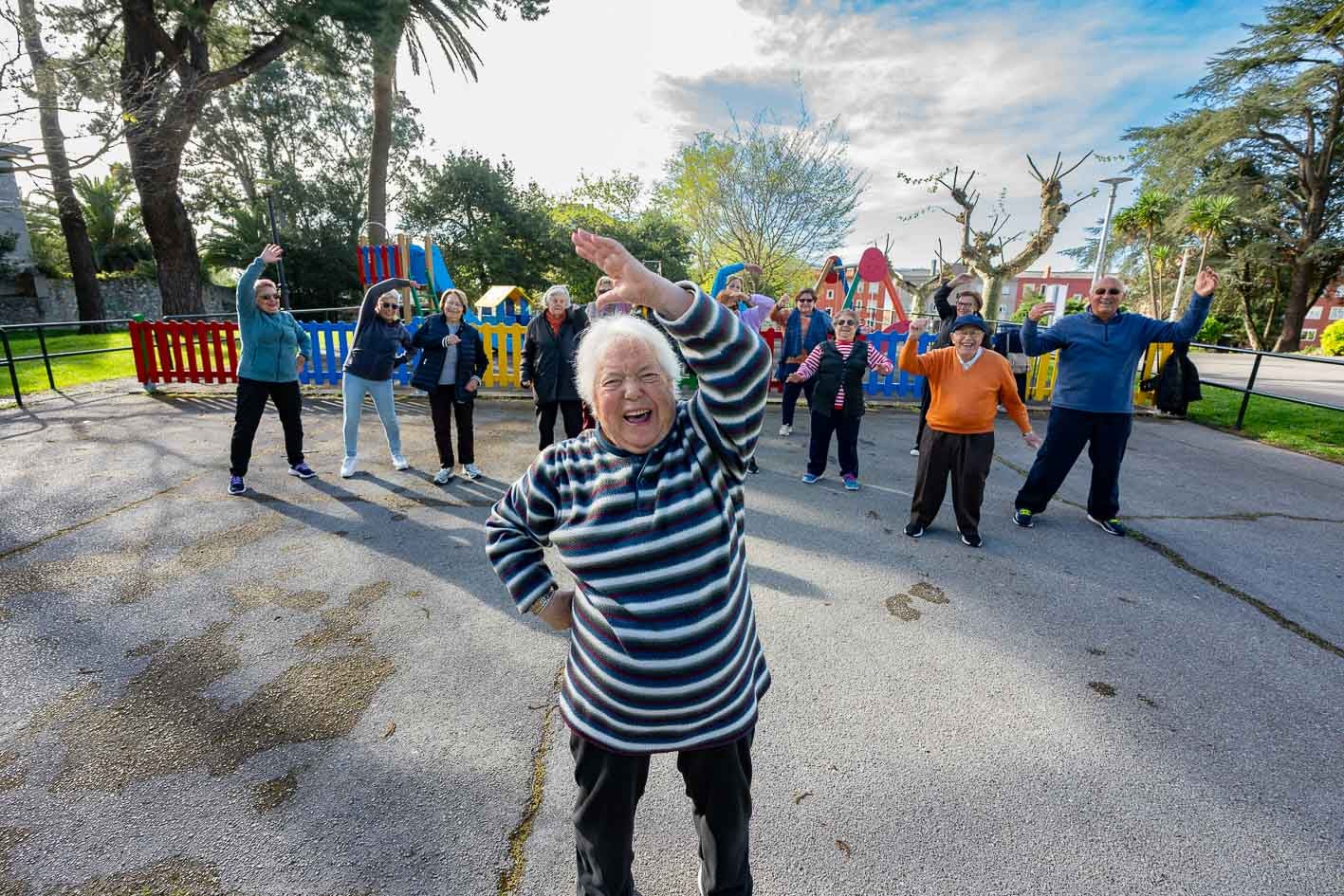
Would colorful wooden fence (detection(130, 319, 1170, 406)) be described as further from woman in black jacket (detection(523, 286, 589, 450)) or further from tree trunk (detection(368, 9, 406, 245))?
tree trunk (detection(368, 9, 406, 245))

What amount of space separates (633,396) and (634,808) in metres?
1.02

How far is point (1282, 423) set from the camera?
8.83 m

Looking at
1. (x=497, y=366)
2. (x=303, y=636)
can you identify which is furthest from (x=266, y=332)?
(x=497, y=366)

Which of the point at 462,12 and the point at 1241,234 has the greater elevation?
→ the point at 462,12

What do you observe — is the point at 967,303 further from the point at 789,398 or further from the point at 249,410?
the point at 249,410

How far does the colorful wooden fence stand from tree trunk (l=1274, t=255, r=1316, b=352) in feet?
75.6

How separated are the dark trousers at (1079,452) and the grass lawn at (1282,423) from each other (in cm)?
491

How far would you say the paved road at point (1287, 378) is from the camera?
11021 millimetres

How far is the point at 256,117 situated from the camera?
82.3ft

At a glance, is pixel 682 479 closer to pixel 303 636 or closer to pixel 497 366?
pixel 303 636

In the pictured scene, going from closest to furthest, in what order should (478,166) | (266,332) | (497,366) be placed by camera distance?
(266,332), (497,366), (478,166)

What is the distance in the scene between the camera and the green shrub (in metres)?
20.0

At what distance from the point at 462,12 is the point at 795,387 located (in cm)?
1428

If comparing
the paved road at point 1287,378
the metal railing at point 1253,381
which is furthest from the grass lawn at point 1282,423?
the paved road at point 1287,378
